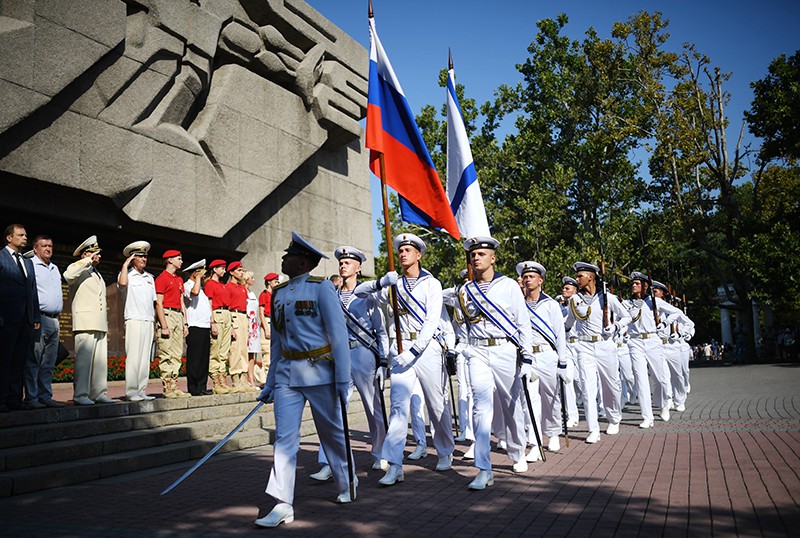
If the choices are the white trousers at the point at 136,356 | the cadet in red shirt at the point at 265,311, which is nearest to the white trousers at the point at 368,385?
the white trousers at the point at 136,356

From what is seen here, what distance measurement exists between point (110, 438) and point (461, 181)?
4985mm

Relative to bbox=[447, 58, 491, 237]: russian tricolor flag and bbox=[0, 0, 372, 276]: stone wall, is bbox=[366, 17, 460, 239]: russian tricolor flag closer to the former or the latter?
bbox=[447, 58, 491, 237]: russian tricolor flag

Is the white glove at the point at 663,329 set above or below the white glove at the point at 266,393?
above

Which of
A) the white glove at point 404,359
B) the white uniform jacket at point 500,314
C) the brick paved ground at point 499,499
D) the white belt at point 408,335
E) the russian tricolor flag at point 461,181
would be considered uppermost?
the russian tricolor flag at point 461,181

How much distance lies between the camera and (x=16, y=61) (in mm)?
11602

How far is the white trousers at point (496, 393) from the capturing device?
6.95m

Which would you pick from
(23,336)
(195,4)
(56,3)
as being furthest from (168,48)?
(23,336)

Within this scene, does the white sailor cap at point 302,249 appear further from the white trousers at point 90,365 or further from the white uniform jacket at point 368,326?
the white trousers at point 90,365

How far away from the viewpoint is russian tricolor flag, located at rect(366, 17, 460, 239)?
8.09m

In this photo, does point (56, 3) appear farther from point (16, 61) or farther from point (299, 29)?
point (299, 29)

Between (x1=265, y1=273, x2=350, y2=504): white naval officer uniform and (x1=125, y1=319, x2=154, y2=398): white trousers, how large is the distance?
4.27 metres

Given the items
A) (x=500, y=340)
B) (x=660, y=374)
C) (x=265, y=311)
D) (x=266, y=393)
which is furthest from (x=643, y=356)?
(x=266, y=393)

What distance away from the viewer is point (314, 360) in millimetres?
6023

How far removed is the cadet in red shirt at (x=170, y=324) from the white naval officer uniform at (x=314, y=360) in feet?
15.1
